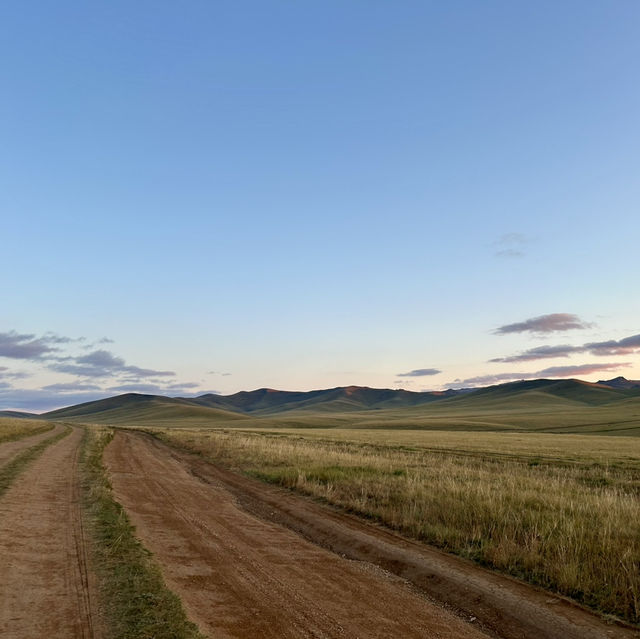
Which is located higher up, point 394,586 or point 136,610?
point 136,610

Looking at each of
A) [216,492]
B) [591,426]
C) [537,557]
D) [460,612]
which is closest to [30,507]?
[216,492]

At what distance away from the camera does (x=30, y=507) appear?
1343 centimetres

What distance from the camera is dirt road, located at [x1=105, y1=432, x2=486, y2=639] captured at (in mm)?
6820

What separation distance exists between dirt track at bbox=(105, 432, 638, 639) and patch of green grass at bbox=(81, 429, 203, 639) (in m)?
0.30

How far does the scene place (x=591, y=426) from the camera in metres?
105

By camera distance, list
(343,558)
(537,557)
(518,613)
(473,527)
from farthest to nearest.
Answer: (473,527) < (343,558) < (537,557) < (518,613)

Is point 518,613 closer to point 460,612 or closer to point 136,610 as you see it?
point 460,612

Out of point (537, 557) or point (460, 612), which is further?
point (537, 557)

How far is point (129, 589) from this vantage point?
761 centimetres

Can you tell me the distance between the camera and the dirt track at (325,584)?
700 centimetres

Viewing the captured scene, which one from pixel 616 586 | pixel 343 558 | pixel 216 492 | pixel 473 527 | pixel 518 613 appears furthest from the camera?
pixel 216 492

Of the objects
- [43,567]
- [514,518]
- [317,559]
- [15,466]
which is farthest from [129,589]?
[15,466]

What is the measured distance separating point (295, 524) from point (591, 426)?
360ft

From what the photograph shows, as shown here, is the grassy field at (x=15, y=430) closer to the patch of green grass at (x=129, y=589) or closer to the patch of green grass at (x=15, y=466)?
the patch of green grass at (x=15, y=466)
